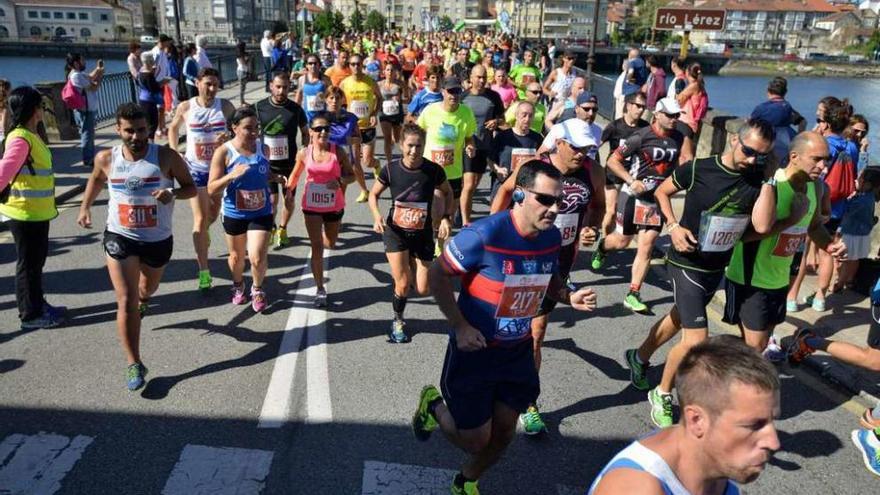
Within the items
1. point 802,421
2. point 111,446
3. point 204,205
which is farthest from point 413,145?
point 802,421

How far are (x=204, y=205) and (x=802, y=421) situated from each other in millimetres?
5473

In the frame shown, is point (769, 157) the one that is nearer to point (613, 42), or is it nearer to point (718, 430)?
point (718, 430)

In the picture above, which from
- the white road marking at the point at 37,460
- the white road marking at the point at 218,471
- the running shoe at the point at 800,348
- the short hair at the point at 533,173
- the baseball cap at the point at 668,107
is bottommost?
the white road marking at the point at 218,471

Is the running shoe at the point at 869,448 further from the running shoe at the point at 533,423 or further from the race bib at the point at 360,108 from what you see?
the race bib at the point at 360,108

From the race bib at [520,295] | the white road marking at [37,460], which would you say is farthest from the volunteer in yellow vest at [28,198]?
the race bib at [520,295]

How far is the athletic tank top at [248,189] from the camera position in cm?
593

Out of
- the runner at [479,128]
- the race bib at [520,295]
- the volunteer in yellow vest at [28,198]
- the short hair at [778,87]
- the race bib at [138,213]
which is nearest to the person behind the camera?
the race bib at [520,295]

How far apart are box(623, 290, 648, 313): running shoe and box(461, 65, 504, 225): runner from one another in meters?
2.21

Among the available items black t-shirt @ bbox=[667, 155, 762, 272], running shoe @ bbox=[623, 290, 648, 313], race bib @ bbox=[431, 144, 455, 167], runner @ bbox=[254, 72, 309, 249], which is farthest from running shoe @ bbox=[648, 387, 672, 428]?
runner @ bbox=[254, 72, 309, 249]

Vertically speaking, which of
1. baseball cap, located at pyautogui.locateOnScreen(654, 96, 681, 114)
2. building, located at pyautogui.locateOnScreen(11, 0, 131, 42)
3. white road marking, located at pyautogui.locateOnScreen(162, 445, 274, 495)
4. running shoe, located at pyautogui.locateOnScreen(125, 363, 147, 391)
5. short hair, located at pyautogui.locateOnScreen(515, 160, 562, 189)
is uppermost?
building, located at pyautogui.locateOnScreen(11, 0, 131, 42)

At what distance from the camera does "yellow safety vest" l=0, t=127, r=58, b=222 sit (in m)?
5.39

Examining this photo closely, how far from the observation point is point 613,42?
5192 inches

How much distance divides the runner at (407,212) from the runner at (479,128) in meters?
1.97

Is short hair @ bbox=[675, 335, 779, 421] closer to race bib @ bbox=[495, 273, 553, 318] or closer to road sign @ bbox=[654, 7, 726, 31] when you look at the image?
race bib @ bbox=[495, 273, 553, 318]
